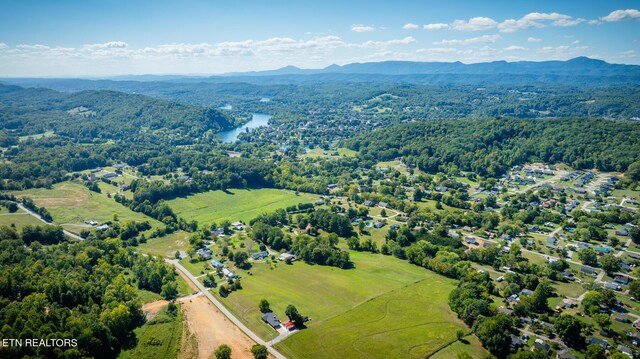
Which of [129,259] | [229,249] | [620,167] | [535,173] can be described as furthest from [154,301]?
[620,167]

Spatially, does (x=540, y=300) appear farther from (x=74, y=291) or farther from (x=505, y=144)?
(x=505, y=144)

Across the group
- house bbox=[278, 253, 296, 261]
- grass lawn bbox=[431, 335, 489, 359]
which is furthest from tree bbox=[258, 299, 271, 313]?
grass lawn bbox=[431, 335, 489, 359]

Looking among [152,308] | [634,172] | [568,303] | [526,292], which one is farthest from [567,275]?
[634,172]

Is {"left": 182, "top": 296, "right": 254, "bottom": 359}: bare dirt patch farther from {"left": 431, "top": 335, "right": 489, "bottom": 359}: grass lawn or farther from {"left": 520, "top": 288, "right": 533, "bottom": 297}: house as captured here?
{"left": 520, "top": 288, "right": 533, "bottom": 297}: house

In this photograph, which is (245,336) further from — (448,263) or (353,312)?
(448,263)

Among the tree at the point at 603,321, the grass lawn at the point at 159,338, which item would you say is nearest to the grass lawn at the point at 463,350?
the tree at the point at 603,321

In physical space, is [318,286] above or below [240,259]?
below
